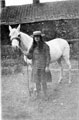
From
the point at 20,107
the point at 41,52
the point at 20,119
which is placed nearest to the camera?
the point at 20,119

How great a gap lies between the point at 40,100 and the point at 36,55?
423 millimetres

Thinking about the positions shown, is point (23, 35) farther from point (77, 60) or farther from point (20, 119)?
point (20, 119)

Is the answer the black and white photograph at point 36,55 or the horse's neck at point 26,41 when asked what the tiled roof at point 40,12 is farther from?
the horse's neck at point 26,41

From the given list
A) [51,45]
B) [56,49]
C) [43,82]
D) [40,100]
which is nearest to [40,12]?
[51,45]

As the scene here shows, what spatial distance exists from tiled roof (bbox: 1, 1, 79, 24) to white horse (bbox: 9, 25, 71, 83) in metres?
0.10

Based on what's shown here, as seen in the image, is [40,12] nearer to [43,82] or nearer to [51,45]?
[51,45]

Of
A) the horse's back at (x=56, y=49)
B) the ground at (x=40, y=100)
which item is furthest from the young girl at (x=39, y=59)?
the horse's back at (x=56, y=49)

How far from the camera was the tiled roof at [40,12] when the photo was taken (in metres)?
2.17

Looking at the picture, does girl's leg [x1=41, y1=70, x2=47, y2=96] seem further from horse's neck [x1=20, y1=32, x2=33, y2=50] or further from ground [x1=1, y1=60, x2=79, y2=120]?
horse's neck [x1=20, y1=32, x2=33, y2=50]

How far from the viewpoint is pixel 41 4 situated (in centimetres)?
229

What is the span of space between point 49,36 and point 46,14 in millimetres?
207

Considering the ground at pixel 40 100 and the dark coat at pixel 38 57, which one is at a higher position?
the dark coat at pixel 38 57

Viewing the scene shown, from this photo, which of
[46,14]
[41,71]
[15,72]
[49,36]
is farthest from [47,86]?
[46,14]

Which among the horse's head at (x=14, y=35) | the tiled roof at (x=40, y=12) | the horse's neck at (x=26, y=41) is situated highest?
the tiled roof at (x=40, y=12)
